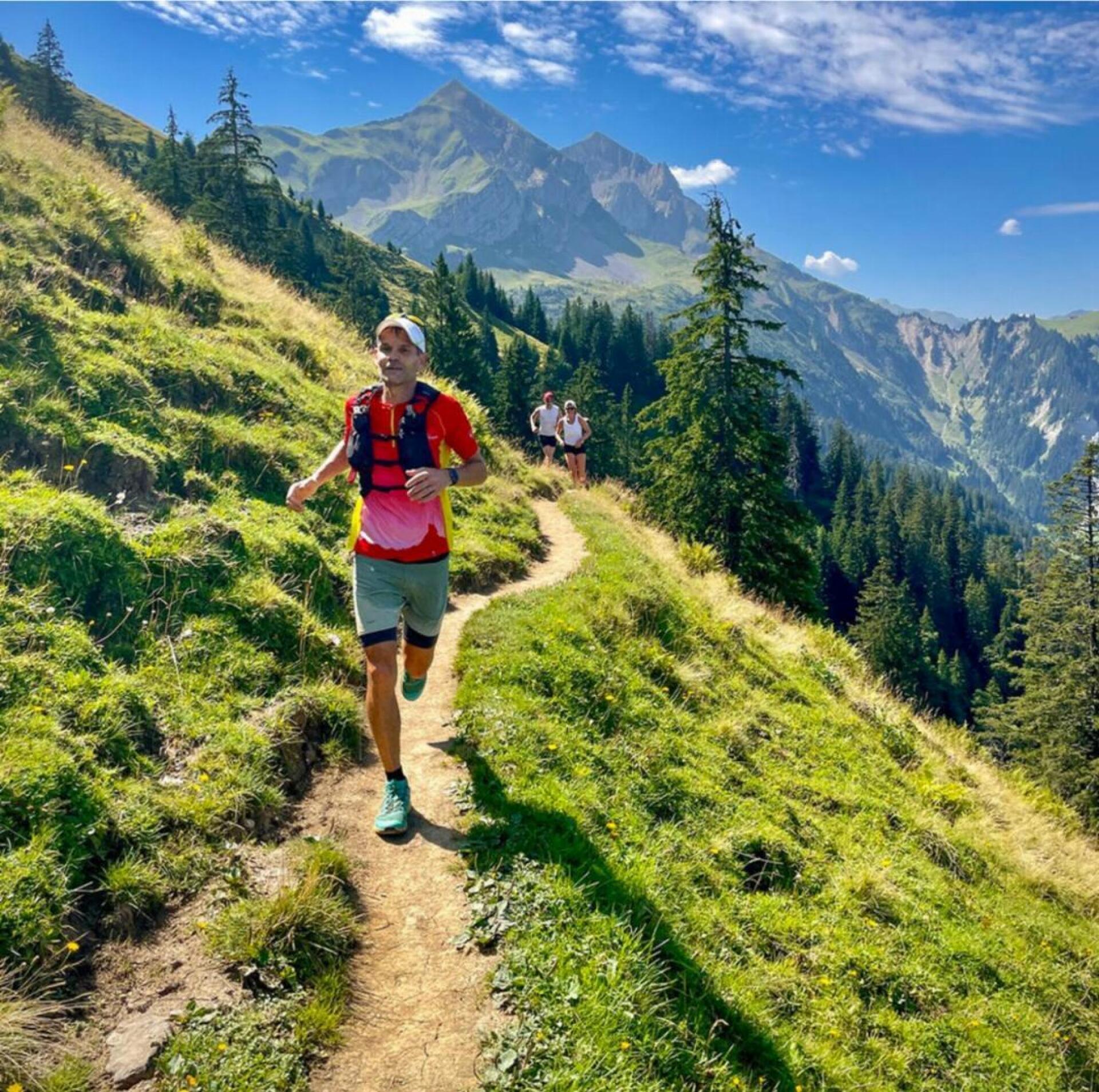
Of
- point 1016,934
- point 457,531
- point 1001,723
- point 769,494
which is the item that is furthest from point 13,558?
point 1001,723

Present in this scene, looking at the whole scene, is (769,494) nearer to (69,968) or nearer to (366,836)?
(366,836)

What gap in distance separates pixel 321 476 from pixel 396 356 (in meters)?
1.08

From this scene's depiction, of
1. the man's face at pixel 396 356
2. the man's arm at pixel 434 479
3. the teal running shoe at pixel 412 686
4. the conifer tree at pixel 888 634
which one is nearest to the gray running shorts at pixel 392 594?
the man's arm at pixel 434 479

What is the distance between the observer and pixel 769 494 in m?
24.2

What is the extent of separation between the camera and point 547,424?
20328 mm

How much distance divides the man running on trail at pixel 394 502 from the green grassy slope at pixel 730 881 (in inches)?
46.6

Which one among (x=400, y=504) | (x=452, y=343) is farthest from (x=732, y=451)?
(x=452, y=343)

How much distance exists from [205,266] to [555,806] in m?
14.5

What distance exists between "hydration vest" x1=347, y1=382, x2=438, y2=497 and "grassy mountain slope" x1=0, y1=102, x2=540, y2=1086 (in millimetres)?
2282

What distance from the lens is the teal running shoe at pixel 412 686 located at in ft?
19.8

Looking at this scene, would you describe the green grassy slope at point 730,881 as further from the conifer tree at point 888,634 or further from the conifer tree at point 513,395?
the conifer tree at point 888,634

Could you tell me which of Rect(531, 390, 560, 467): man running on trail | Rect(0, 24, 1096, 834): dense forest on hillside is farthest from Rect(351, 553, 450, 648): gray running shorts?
Rect(531, 390, 560, 467): man running on trail

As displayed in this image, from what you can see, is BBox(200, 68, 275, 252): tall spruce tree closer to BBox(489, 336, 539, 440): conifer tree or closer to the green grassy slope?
BBox(489, 336, 539, 440): conifer tree

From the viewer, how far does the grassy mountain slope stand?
4.09 m
